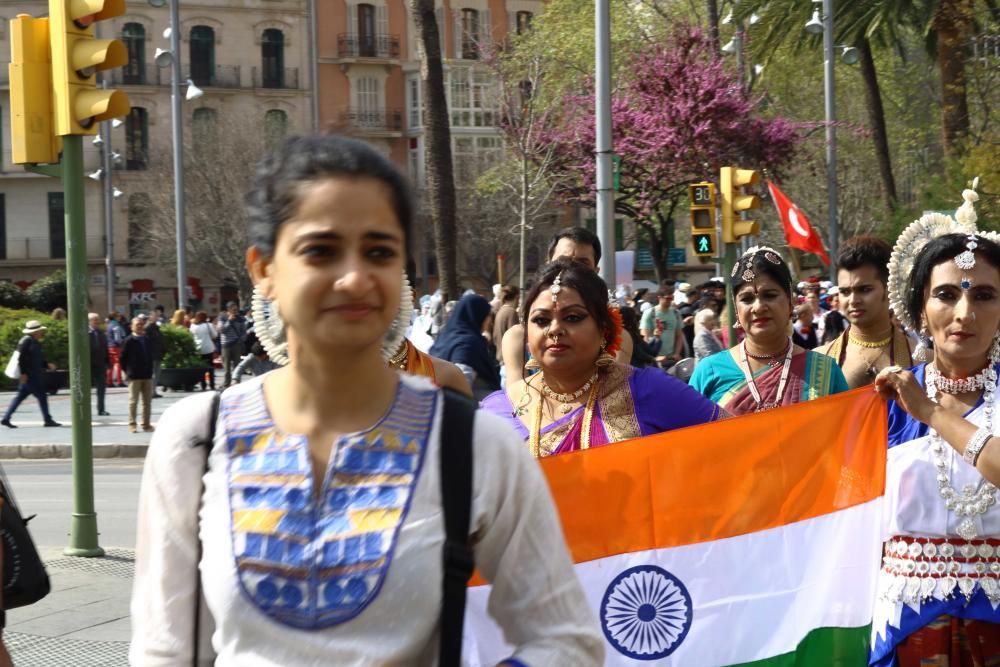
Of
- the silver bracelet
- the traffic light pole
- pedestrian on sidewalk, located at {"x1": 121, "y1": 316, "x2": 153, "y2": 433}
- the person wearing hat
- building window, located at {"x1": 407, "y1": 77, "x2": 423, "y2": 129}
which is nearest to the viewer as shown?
the silver bracelet

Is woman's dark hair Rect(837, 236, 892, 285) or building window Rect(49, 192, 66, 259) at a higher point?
building window Rect(49, 192, 66, 259)

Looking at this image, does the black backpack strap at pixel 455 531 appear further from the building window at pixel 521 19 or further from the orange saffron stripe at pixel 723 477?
the building window at pixel 521 19

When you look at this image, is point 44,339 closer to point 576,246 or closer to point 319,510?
point 576,246

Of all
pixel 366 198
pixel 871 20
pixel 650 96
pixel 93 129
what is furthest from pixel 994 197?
pixel 366 198

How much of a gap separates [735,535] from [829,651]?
45cm

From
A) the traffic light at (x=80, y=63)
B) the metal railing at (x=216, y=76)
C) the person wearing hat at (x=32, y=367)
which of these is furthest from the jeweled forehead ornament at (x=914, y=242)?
the metal railing at (x=216, y=76)

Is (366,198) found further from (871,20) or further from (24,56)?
(871,20)

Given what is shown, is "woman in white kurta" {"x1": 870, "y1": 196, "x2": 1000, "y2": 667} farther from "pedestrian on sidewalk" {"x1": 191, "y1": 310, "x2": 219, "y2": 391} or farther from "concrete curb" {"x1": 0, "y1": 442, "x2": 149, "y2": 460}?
"pedestrian on sidewalk" {"x1": 191, "y1": 310, "x2": 219, "y2": 391}

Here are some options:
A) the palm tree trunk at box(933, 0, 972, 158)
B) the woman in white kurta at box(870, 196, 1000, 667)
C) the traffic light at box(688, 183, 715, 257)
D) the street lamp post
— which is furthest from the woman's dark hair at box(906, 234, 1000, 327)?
the street lamp post

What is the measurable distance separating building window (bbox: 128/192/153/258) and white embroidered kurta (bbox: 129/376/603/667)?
57.2m

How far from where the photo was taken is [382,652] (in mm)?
2084

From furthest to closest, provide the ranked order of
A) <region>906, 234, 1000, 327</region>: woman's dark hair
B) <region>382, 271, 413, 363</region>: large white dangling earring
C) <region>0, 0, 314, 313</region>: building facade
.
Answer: <region>0, 0, 314, 313</region>: building facade → <region>906, 234, 1000, 327</region>: woman's dark hair → <region>382, 271, 413, 363</region>: large white dangling earring

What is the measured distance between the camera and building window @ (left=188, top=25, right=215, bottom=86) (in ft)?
204

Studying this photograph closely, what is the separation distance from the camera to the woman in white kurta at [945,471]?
3998 mm
